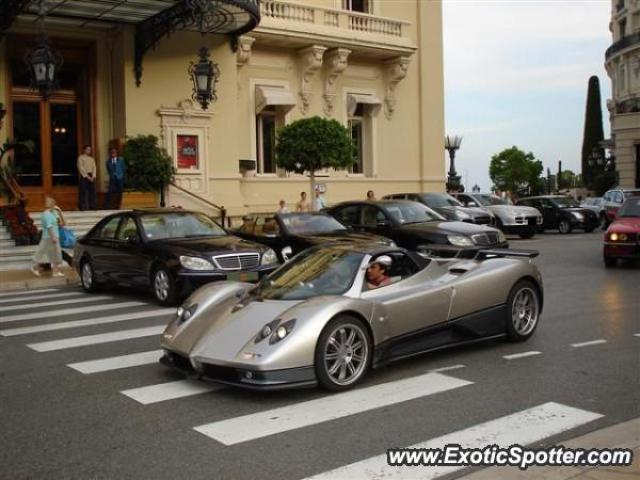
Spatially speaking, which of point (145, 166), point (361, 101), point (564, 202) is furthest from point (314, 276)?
point (564, 202)

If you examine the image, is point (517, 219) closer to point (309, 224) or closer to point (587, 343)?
point (309, 224)

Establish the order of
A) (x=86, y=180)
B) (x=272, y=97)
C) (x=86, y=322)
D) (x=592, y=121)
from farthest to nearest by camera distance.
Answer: (x=592, y=121), (x=272, y=97), (x=86, y=180), (x=86, y=322)

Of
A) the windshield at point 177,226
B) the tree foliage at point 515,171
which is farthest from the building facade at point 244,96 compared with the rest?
the tree foliage at point 515,171

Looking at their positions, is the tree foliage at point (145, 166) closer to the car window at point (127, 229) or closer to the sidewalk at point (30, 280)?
the sidewalk at point (30, 280)

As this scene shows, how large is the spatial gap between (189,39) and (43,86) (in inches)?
355

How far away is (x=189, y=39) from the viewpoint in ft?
78.7

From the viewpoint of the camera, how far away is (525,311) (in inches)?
335

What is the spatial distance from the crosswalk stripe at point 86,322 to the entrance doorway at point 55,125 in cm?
1228

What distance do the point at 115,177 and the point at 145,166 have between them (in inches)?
35.8

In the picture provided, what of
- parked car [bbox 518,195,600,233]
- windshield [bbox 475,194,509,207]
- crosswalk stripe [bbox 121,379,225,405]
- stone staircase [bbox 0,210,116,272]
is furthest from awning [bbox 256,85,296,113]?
crosswalk stripe [bbox 121,379,225,405]

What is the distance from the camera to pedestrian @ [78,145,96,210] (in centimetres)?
2158

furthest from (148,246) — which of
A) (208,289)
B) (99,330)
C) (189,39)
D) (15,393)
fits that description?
(189,39)

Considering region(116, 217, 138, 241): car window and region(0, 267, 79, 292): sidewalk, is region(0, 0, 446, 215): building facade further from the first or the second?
region(116, 217, 138, 241): car window

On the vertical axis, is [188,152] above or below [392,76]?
below
